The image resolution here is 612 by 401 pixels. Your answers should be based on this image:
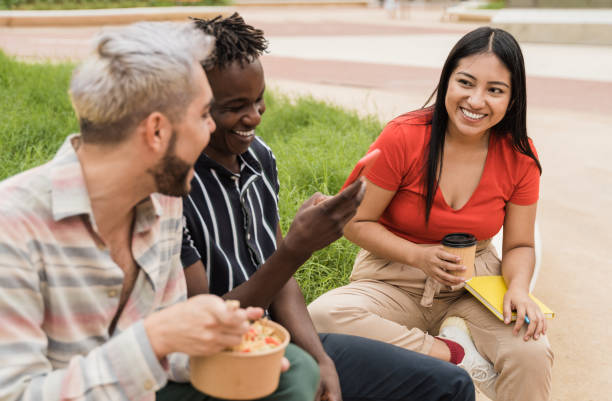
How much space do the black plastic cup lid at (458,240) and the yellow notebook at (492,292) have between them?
21cm

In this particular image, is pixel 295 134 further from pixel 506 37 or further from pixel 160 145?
pixel 160 145

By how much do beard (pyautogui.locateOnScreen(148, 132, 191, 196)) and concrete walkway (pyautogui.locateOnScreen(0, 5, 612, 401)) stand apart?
2320 millimetres

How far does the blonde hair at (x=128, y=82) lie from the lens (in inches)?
59.1

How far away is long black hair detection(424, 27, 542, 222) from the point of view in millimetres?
2787

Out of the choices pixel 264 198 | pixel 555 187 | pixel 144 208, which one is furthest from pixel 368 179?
pixel 555 187

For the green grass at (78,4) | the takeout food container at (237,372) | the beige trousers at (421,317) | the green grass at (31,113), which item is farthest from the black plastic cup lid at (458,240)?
the green grass at (78,4)

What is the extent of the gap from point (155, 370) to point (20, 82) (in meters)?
5.74

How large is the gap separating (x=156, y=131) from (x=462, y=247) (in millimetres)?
1453

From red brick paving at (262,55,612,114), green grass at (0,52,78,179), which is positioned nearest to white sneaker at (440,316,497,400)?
green grass at (0,52,78,179)

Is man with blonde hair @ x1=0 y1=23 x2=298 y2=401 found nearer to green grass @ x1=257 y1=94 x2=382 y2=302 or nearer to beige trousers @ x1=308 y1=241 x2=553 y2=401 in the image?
beige trousers @ x1=308 y1=241 x2=553 y2=401

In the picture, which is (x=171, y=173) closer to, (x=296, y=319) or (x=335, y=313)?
(x=296, y=319)

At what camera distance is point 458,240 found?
2.63m

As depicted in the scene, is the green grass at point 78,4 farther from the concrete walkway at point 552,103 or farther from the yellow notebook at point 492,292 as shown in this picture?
the yellow notebook at point 492,292

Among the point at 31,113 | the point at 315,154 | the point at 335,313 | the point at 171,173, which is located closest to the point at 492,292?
the point at 335,313
